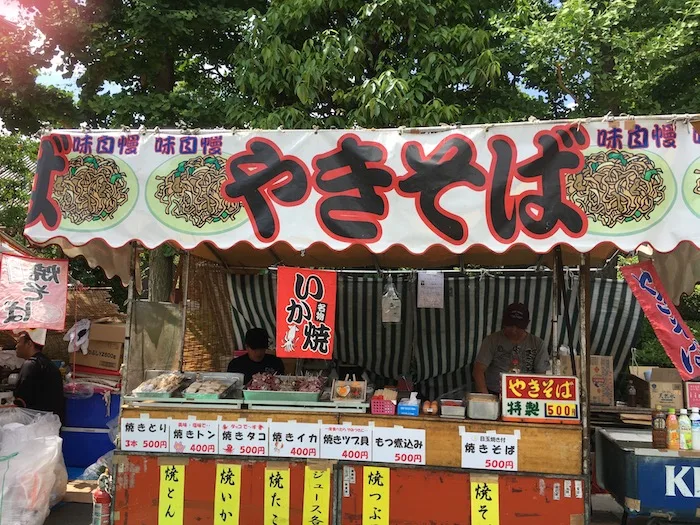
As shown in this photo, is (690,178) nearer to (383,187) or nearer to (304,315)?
(383,187)

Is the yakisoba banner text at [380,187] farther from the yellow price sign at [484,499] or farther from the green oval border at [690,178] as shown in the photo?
the yellow price sign at [484,499]

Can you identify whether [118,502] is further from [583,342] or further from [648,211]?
[648,211]

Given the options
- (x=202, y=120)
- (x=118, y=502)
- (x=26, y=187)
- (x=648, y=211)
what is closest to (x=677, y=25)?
(x=648, y=211)

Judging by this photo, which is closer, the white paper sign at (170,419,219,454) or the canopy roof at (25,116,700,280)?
the canopy roof at (25,116,700,280)

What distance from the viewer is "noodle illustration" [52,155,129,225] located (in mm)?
4051

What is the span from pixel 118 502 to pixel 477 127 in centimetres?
406

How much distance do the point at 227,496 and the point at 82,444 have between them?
389cm

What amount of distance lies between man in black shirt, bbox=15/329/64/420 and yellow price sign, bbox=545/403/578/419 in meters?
5.27

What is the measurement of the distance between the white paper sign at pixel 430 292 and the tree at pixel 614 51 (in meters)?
3.90

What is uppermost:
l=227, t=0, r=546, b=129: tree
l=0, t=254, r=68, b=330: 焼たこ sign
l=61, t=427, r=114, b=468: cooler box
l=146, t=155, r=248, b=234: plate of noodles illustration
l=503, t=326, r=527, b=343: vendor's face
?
l=227, t=0, r=546, b=129: tree

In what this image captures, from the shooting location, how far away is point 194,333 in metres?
6.48

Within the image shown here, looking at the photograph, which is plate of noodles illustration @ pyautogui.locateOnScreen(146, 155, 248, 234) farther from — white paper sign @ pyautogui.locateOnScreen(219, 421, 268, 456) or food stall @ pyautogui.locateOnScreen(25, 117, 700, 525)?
white paper sign @ pyautogui.locateOnScreen(219, 421, 268, 456)

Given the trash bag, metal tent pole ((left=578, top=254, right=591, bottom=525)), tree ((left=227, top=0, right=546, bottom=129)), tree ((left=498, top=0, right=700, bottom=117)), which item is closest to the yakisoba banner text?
metal tent pole ((left=578, top=254, right=591, bottom=525))

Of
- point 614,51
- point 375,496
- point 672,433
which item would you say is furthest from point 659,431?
point 614,51
